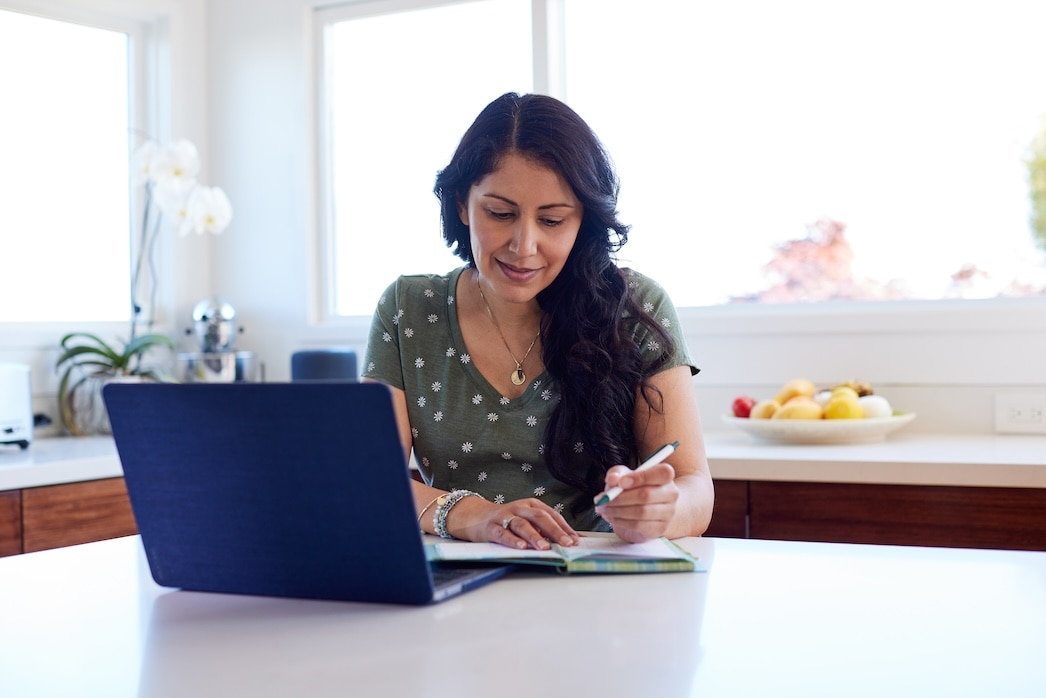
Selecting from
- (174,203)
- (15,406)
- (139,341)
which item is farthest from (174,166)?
(15,406)

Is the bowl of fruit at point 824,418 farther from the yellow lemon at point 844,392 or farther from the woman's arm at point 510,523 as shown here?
the woman's arm at point 510,523

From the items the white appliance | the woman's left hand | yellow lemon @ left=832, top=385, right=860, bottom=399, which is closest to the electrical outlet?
yellow lemon @ left=832, top=385, right=860, bottom=399

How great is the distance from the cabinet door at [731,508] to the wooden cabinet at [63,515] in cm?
131

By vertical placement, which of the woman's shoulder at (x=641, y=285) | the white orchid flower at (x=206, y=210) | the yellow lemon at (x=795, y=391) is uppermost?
the white orchid flower at (x=206, y=210)

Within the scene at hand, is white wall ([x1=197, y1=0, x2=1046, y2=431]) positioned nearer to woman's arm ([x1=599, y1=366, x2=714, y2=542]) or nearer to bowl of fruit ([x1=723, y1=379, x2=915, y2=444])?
bowl of fruit ([x1=723, y1=379, x2=915, y2=444])

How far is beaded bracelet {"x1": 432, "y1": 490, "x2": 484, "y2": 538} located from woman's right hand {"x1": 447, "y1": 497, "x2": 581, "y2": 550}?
0.23 ft

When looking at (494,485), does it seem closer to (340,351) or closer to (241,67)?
(340,351)

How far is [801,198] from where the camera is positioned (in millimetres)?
2834

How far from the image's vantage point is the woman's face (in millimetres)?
1623

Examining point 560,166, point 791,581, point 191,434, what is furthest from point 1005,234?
point 191,434

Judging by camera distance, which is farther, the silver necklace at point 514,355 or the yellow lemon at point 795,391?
the yellow lemon at point 795,391

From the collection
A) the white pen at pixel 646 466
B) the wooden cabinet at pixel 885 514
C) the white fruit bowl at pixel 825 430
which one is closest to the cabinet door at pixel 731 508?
the wooden cabinet at pixel 885 514

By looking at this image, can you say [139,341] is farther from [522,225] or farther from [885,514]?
[885,514]

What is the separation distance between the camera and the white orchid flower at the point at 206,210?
318cm
